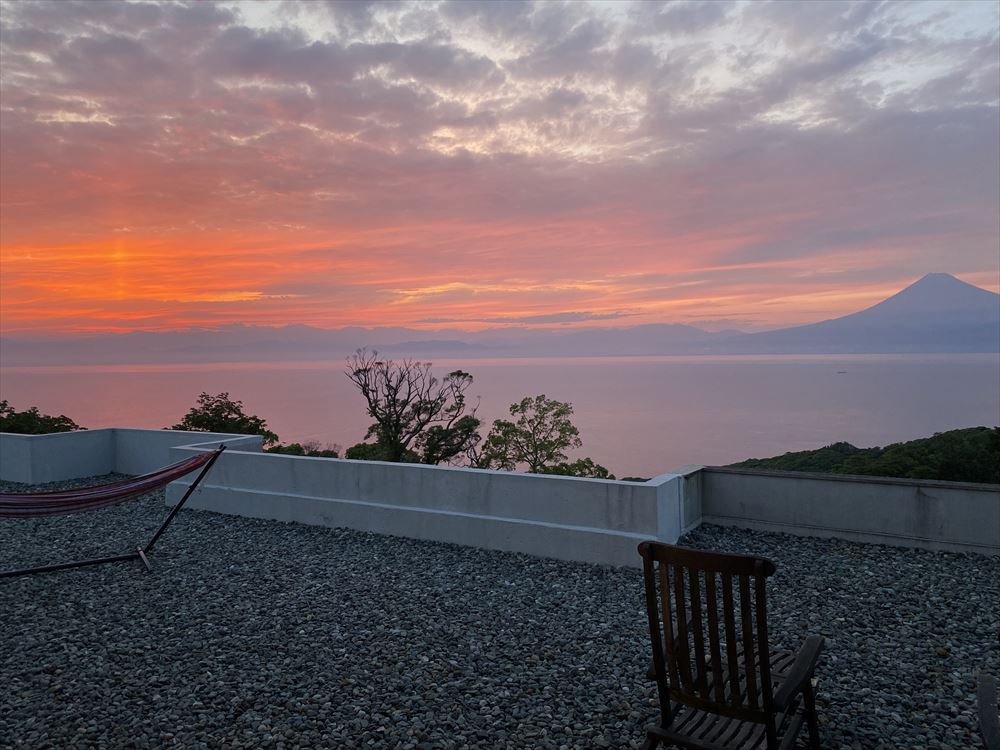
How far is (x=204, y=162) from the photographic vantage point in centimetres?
1139

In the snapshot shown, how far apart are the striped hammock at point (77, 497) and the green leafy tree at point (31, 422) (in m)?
9.22

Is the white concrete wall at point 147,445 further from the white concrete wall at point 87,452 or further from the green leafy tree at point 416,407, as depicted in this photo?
the green leafy tree at point 416,407

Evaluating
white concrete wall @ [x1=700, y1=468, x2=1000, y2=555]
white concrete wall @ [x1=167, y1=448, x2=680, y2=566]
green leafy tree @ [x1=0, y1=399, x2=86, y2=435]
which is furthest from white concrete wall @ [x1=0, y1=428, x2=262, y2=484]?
white concrete wall @ [x1=700, y1=468, x2=1000, y2=555]

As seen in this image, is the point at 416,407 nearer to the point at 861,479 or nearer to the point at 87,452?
the point at 87,452

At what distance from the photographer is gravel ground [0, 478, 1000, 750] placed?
2969 mm

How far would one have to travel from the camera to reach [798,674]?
231cm

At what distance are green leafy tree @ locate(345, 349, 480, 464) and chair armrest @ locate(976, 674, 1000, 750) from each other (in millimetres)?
23077

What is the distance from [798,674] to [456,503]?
414 cm

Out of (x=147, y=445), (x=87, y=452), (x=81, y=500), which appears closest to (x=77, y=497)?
(x=81, y=500)

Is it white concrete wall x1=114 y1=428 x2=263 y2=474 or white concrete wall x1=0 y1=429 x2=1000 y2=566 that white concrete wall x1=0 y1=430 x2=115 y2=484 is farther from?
white concrete wall x1=0 y1=429 x2=1000 y2=566

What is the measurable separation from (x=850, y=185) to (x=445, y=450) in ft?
59.0

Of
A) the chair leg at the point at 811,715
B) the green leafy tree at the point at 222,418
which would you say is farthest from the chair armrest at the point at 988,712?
the green leafy tree at the point at 222,418

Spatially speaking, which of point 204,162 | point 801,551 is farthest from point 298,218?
point 801,551

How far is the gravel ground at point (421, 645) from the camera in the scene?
9.74ft
